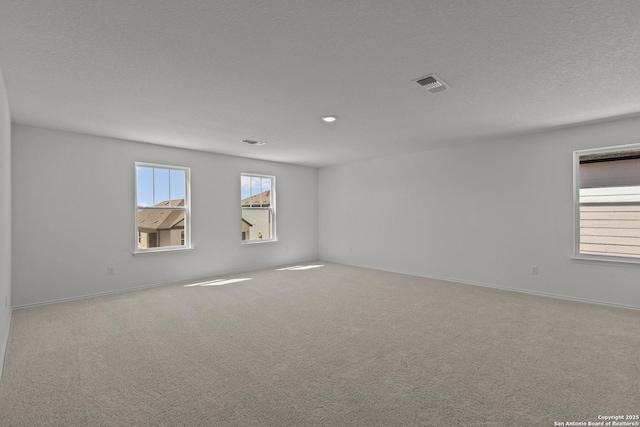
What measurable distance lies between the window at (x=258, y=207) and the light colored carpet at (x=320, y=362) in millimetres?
2685

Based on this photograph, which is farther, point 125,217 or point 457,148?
point 457,148

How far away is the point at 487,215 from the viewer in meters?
5.30

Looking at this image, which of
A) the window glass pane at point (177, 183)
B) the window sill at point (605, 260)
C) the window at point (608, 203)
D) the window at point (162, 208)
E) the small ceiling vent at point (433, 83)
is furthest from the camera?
the window glass pane at point (177, 183)

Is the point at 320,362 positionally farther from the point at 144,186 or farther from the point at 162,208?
the point at 144,186

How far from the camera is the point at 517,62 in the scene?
2508mm

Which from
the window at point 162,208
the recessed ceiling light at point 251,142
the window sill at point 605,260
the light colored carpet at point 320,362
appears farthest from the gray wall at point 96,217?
the window sill at point 605,260

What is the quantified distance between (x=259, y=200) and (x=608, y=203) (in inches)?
239

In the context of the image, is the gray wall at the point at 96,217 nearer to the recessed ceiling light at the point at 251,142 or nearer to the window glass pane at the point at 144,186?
the window glass pane at the point at 144,186

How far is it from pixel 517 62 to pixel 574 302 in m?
3.62

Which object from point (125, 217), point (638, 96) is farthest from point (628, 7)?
point (125, 217)

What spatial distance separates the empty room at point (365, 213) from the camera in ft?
6.55

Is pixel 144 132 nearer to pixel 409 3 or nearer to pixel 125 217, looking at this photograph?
pixel 125 217

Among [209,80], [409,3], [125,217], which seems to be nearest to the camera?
[409,3]

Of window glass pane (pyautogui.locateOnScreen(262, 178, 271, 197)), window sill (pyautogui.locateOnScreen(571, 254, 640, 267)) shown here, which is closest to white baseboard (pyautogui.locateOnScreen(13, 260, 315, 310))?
window glass pane (pyautogui.locateOnScreen(262, 178, 271, 197))
